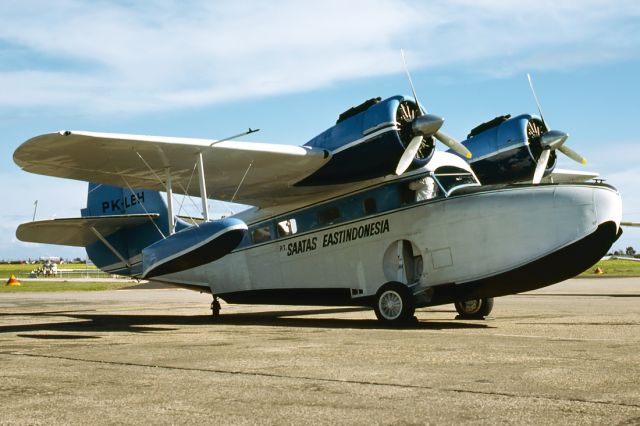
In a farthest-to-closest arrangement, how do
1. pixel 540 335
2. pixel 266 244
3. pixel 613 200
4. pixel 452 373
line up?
pixel 266 244, pixel 613 200, pixel 540 335, pixel 452 373

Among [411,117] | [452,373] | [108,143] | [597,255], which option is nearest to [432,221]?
[411,117]

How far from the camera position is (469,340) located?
1023cm

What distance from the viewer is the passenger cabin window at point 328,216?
1523 centimetres

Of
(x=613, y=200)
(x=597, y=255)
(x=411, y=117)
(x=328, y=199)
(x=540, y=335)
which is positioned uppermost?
(x=411, y=117)

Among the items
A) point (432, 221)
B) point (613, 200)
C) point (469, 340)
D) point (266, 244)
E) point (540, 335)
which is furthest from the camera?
point (266, 244)

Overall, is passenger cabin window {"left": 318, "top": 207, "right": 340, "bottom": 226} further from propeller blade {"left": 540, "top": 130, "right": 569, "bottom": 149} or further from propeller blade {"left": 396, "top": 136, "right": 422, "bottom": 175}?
propeller blade {"left": 540, "top": 130, "right": 569, "bottom": 149}

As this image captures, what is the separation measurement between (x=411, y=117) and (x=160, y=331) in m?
6.24

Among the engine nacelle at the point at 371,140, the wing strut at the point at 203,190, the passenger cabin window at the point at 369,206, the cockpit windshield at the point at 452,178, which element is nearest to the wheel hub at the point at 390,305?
the passenger cabin window at the point at 369,206

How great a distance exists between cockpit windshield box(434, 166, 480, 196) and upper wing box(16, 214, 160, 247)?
820 centimetres

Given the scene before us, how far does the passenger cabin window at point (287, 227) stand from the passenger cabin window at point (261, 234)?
1.25 feet

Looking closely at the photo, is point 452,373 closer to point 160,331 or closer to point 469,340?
point 469,340

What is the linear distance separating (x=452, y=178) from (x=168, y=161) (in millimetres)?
5676

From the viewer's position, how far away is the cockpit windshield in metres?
13.9

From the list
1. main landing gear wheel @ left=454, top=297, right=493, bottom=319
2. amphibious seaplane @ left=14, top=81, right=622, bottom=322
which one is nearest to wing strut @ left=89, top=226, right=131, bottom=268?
amphibious seaplane @ left=14, top=81, right=622, bottom=322
